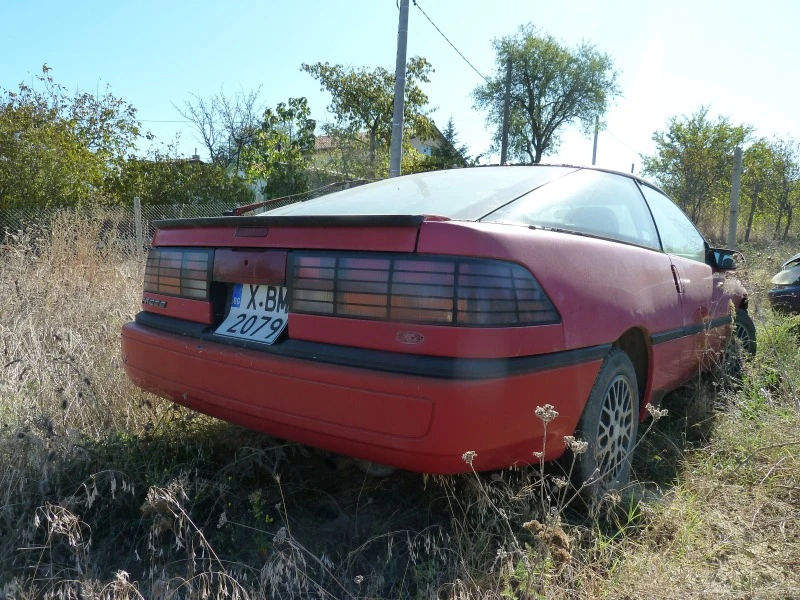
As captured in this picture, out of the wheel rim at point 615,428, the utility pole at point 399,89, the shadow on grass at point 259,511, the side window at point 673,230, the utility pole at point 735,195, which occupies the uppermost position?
the utility pole at point 399,89

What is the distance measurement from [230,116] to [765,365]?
24.7 metres

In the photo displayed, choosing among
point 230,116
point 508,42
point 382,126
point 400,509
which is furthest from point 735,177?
point 508,42

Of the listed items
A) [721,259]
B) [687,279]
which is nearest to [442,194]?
[687,279]

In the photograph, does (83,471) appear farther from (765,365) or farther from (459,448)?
(765,365)

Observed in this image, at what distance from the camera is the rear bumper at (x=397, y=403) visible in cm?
179

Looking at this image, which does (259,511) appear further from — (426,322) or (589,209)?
(589,209)

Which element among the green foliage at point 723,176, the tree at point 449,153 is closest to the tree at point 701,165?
the green foliage at point 723,176

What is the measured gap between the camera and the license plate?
220cm

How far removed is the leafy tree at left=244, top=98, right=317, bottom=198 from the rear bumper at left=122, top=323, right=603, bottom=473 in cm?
1483

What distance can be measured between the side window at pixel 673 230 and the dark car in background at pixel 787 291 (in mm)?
2001

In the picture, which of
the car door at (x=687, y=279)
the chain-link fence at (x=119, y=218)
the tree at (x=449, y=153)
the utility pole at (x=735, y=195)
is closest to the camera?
the car door at (x=687, y=279)

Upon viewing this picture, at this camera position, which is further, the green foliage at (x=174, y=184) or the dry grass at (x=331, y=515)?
the green foliage at (x=174, y=184)

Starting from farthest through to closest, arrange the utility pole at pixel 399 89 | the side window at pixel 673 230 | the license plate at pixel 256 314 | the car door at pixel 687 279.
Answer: the utility pole at pixel 399 89 → the side window at pixel 673 230 → the car door at pixel 687 279 → the license plate at pixel 256 314

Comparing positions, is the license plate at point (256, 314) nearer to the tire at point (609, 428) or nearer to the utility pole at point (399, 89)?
the tire at point (609, 428)
